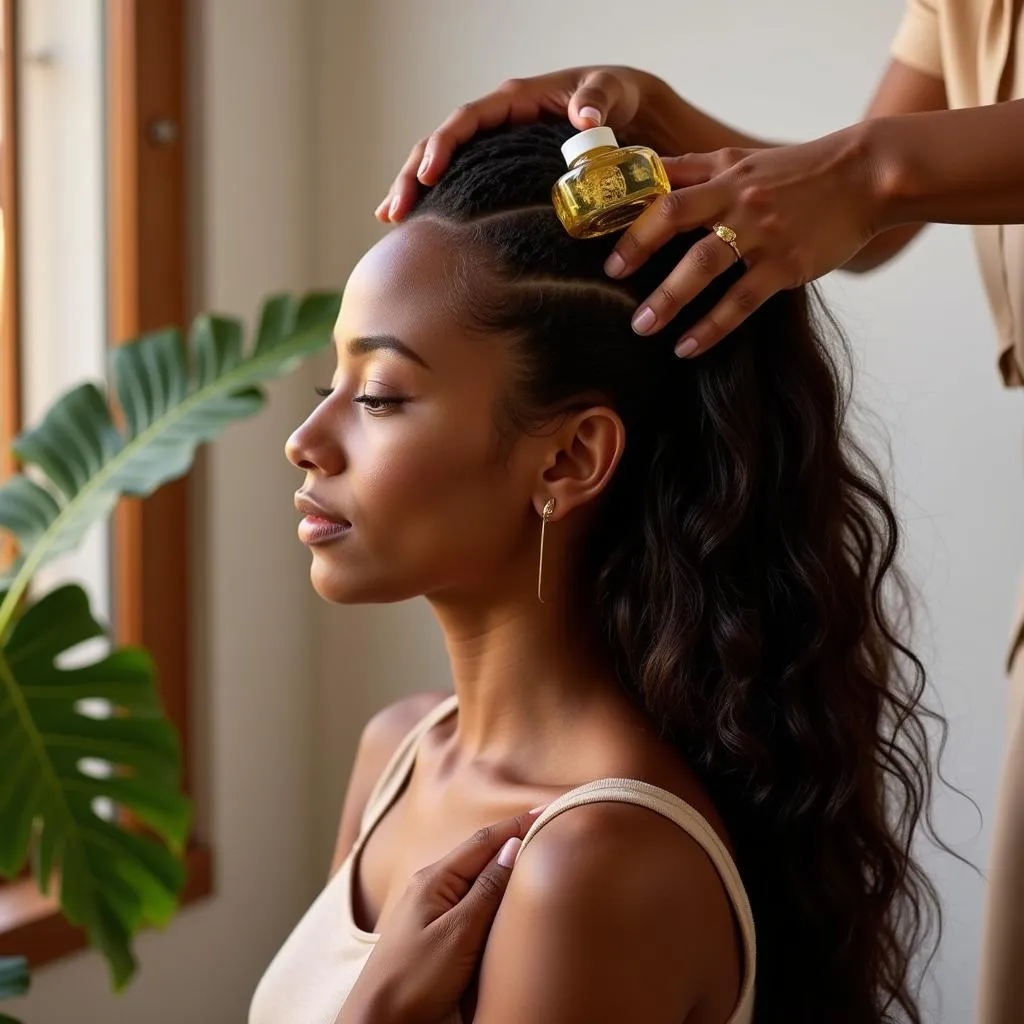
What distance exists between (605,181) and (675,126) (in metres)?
0.37

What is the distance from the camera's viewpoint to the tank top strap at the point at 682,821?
0.94m

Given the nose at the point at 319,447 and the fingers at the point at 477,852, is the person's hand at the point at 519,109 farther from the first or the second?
the fingers at the point at 477,852

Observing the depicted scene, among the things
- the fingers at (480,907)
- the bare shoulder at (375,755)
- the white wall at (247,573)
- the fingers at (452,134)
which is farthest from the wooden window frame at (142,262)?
the fingers at (480,907)

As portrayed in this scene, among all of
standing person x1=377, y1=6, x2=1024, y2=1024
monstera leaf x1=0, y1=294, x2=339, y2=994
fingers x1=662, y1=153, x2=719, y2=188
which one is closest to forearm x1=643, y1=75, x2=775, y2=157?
standing person x1=377, y1=6, x2=1024, y2=1024

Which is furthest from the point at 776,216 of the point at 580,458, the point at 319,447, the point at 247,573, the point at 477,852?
the point at 247,573

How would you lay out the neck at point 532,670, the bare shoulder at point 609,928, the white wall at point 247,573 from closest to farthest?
the bare shoulder at point 609,928 < the neck at point 532,670 < the white wall at point 247,573

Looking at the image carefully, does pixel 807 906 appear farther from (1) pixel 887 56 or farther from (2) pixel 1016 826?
(1) pixel 887 56

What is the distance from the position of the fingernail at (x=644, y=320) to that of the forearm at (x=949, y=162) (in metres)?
0.17

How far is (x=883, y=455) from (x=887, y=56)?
0.54 metres

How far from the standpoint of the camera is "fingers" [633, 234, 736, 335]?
2.90 feet

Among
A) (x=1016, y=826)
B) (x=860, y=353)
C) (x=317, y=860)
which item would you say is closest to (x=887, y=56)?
(x=860, y=353)

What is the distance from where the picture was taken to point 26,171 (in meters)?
2.06

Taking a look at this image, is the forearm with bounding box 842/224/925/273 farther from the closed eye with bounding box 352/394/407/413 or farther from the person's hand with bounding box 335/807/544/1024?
the person's hand with bounding box 335/807/544/1024

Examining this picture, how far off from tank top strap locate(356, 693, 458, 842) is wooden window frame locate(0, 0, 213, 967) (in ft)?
2.97
